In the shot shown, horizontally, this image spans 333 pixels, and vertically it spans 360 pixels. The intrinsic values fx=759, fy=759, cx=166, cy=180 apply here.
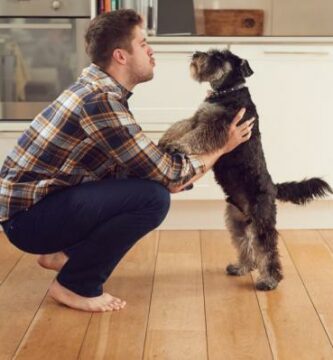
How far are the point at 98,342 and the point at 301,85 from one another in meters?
1.76

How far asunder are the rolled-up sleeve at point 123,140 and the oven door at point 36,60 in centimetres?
126

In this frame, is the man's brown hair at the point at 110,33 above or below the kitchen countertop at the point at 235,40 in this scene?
above

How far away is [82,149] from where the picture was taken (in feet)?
7.88

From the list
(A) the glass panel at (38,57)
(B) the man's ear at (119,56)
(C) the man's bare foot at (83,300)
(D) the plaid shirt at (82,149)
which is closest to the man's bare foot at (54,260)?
(C) the man's bare foot at (83,300)

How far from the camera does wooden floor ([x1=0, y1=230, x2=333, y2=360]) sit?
2238mm

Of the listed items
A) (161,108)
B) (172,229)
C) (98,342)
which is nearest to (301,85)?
(161,108)

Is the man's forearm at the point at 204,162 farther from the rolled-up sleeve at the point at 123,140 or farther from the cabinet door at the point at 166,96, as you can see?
the cabinet door at the point at 166,96

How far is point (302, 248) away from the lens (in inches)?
133

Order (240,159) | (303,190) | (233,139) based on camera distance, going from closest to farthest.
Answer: (233,139) < (240,159) < (303,190)

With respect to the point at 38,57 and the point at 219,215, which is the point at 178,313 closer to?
the point at 219,215

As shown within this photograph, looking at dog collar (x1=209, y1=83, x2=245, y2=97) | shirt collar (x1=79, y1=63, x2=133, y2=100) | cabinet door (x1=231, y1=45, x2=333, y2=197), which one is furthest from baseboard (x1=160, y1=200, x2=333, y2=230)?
shirt collar (x1=79, y1=63, x2=133, y2=100)

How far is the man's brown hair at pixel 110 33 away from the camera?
7.97 ft

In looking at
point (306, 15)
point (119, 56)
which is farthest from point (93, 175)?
point (306, 15)

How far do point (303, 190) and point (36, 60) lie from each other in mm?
1493
